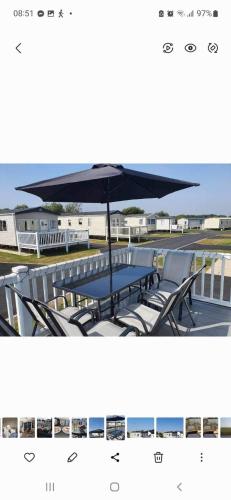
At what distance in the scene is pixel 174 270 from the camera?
429 cm

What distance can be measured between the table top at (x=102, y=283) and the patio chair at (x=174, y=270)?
17.8 inches

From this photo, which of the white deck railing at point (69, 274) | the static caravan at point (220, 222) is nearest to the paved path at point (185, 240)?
the static caravan at point (220, 222)

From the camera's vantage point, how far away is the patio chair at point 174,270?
4098mm

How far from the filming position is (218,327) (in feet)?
8.42

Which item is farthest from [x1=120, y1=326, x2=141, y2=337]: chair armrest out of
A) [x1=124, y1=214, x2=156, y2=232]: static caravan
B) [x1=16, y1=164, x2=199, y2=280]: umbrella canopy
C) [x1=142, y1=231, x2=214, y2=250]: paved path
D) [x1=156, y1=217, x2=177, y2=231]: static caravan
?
[x1=124, y1=214, x2=156, y2=232]: static caravan

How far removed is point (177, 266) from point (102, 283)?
1.65 meters

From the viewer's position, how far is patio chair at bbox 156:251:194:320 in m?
4.10
